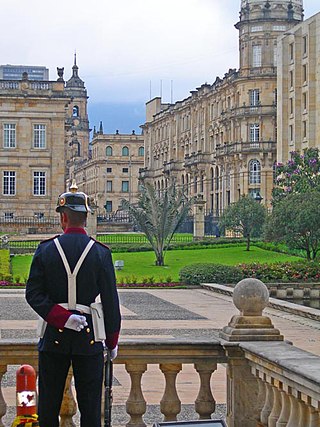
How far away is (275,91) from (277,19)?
6.53 m

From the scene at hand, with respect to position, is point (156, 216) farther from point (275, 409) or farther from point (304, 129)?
point (275, 409)

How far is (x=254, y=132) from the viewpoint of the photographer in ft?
256

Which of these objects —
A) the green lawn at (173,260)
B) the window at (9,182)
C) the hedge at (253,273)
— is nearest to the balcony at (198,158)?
the window at (9,182)

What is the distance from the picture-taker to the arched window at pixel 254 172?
253ft

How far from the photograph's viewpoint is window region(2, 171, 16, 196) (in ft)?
233

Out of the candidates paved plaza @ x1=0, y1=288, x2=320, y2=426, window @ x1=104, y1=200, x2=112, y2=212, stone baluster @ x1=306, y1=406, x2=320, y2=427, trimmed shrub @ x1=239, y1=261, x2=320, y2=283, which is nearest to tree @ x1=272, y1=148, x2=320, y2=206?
trimmed shrub @ x1=239, y1=261, x2=320, y2=283

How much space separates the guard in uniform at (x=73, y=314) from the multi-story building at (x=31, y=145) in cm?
6389

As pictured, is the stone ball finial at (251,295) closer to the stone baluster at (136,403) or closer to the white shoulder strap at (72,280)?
the stone baluster at (136,403)

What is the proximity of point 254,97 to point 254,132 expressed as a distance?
10.3ft

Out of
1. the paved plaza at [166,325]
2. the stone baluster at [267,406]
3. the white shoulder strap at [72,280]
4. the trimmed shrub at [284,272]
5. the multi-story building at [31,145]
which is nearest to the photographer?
the white shoulder strap at [72,280]

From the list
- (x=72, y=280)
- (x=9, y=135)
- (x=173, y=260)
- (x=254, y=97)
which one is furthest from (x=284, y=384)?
(x=254, y=97)

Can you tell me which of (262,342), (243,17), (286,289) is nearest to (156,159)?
(243,17)

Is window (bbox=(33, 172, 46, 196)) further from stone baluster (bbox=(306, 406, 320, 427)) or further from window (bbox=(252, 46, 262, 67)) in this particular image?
stone baluster (bbox=(306, 406, 320, 427))

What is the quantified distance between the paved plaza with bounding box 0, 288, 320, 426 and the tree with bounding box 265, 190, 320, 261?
713 cm
